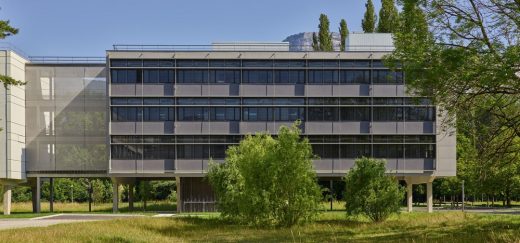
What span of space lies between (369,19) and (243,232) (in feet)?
150

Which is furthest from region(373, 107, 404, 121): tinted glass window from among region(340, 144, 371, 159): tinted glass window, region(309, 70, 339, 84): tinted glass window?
region(309, 70, 339, 84): tinted glass window

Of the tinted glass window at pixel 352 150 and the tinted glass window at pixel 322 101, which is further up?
the tinted glass window at pixel 322 101

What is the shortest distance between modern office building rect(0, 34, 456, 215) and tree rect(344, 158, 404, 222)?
16867mm

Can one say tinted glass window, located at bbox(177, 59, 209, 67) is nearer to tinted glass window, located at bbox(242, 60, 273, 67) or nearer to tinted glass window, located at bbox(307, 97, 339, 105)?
tinted glass window, located at bbox(242, 60, 273, 67)

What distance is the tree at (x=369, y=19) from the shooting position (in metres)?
75.7

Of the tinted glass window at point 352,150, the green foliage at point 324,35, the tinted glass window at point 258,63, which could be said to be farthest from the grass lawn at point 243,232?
the green foliage at point 324,35

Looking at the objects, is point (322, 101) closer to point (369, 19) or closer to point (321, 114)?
point (321, 114)

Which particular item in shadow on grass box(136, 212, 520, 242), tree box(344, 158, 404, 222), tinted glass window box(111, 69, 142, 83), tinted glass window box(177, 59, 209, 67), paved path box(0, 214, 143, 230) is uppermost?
tinted glass window box(177, 59, 209, 67)

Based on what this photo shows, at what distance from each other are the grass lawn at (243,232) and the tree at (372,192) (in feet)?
4.36

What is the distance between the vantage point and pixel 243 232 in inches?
1419

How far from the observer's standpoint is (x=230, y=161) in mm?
45469

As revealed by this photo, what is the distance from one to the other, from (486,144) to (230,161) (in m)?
22.0

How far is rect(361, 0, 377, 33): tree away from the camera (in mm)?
75688

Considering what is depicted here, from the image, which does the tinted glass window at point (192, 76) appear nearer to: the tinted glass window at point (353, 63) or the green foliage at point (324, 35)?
the tinted glass window at point (353, 63)
